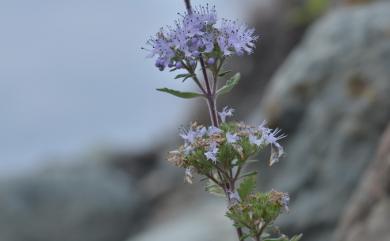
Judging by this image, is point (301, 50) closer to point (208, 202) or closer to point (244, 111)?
point (208, 202)

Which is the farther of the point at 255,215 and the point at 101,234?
the point at 101,234

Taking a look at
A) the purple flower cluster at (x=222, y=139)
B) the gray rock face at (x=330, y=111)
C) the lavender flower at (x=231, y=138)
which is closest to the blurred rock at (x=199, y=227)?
the gray rock face at (x=330, y=111)

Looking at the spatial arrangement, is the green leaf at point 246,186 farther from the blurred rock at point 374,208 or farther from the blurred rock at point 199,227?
the blurred rock at point 199,227

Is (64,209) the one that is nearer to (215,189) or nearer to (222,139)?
(215,189)

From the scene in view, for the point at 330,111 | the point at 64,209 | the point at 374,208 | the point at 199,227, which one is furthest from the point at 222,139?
the point at 64,209

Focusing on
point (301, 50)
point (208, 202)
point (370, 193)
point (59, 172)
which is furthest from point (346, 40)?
point (59, 172)

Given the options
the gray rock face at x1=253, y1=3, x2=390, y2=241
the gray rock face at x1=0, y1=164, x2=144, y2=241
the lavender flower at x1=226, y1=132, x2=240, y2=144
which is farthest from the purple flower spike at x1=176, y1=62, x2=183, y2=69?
the gray rock face at x1=0, y1=164, x2=144, y2=241
